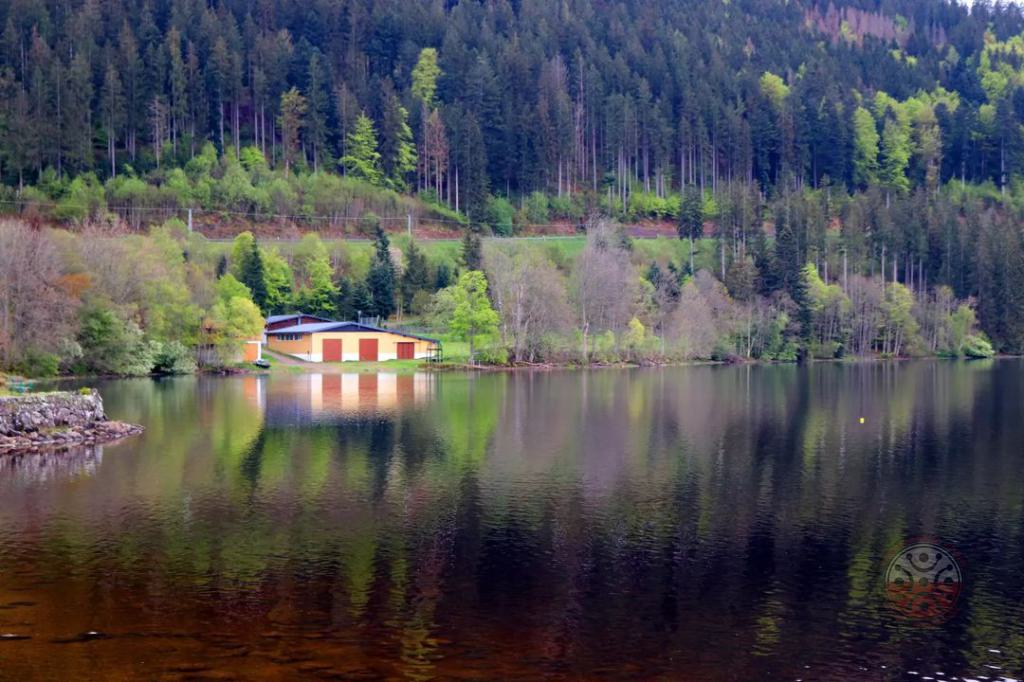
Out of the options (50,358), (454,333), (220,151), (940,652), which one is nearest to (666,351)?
(454,333)

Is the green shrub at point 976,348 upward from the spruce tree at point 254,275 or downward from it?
downward

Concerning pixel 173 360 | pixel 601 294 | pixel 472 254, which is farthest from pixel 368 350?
pixel 472 254

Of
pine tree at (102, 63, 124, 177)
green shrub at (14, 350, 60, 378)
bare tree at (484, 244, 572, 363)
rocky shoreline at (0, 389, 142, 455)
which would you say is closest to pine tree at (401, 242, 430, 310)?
bare tree at (484, 244, 572, 363)

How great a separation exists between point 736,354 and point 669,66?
91883 mm

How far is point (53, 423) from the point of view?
4656 centimetres

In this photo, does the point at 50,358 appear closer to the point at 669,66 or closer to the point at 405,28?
the point at 405,28

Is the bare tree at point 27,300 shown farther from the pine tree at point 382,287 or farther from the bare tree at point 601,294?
the bare tree at point 601,294

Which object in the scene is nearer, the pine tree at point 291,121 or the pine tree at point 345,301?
the pine tree at point 345,301

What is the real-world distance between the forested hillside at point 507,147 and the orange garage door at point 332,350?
15.4m

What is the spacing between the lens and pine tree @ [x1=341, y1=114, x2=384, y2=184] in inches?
6083

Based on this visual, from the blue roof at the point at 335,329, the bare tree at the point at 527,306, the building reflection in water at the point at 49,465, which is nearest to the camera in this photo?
the building reflection in water at the point at 49,465

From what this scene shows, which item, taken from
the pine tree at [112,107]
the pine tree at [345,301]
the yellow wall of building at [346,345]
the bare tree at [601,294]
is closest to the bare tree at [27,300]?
the yellow wall of building at [346,345]

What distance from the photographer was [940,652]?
830 inches

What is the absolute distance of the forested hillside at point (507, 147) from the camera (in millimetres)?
133750
